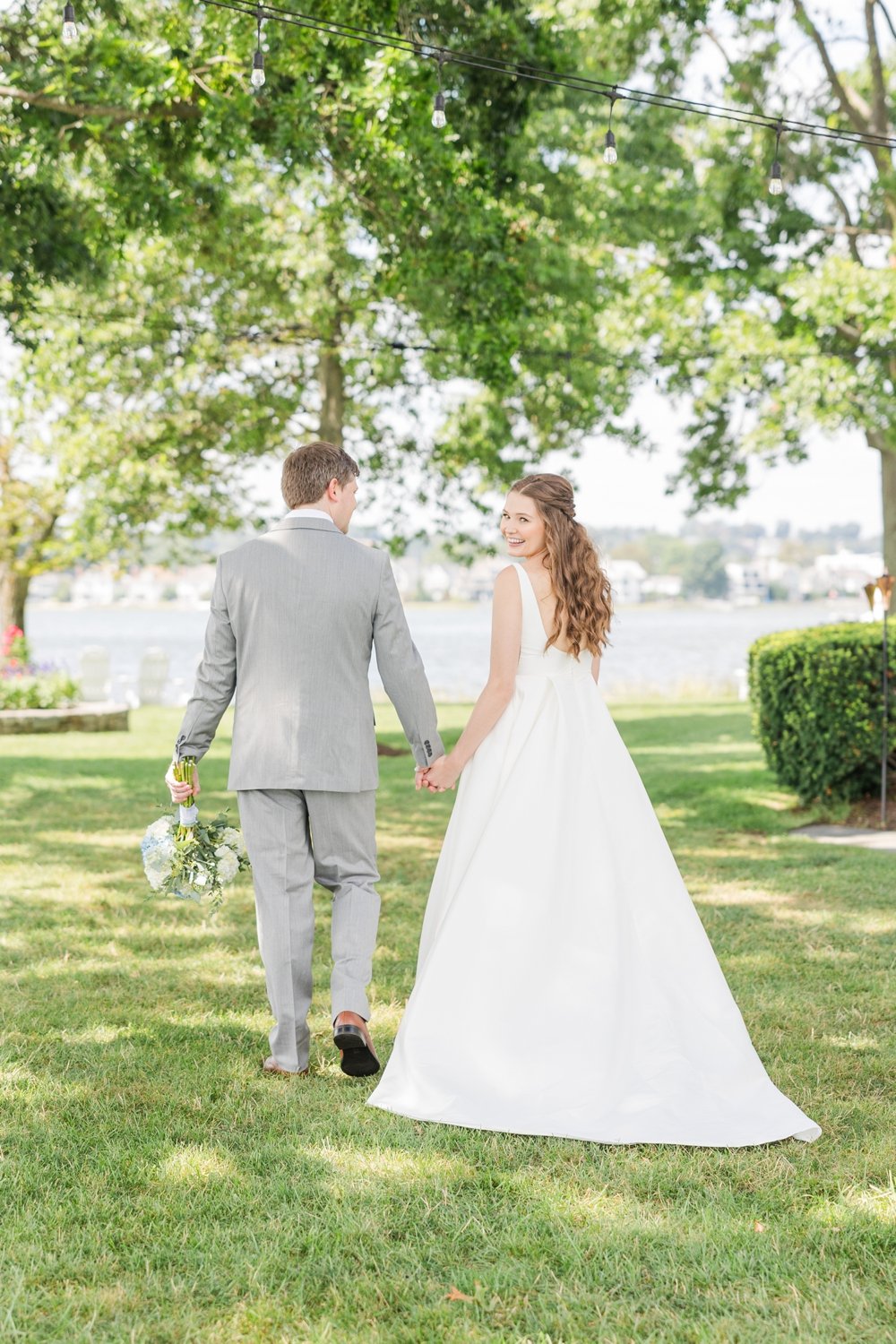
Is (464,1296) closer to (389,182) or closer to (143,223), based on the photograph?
(389,182)

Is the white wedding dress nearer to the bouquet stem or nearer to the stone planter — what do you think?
the bouquet stem

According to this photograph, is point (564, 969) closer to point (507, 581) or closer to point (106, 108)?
point (507, 581)

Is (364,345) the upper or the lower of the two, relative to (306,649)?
upper

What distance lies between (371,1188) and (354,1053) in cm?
80

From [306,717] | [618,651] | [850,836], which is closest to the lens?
[306,717]

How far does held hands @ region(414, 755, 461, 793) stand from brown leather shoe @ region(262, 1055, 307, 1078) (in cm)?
108

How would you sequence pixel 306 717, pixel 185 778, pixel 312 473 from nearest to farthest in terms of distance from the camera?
pixel 306 717 → pixel 312 473 → pixel 185 778

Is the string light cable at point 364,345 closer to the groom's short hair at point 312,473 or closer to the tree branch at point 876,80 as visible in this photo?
the tree branch at point 876,80

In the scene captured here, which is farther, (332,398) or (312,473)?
(332,398)

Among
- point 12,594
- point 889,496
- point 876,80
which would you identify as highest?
point 876,80

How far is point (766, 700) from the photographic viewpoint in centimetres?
983

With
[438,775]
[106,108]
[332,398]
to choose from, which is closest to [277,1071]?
[438,775]

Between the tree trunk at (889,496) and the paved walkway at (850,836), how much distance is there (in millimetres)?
8962

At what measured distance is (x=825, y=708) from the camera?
917cm
